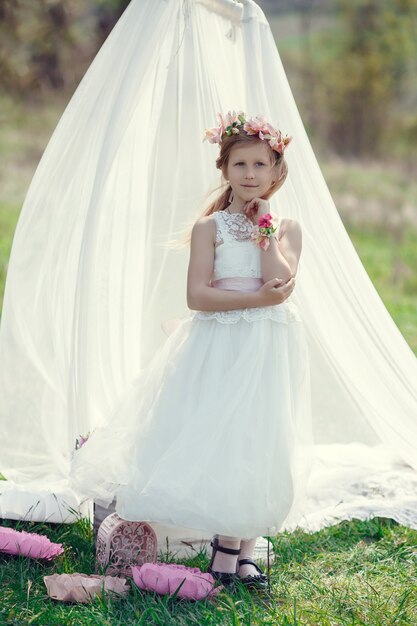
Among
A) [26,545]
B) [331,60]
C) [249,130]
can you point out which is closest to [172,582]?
[26,545]

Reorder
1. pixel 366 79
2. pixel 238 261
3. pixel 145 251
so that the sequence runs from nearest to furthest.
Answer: pixel 238 261 < pixel 145 251 < pixel 366 79

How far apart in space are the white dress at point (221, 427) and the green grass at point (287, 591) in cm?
22

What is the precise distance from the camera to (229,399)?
251cm

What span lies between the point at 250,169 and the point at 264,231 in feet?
0.73

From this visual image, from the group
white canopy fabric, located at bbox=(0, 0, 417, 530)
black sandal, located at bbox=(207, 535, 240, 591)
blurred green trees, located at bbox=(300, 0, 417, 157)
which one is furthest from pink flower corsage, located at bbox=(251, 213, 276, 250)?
blurred green trees, located at bbox=(300, 0, 417, 157)

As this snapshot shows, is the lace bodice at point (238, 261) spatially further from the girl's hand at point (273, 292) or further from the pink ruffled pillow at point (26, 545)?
the pink ruffled pillow at point (26, 545)

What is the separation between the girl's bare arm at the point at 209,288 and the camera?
2.57 metres

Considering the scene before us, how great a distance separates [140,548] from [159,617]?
12.8 inches

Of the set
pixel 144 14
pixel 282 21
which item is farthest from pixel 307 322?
pixel 282 21

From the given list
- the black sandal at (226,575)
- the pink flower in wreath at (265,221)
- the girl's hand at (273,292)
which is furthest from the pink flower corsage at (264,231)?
the black sandal at (226,575)

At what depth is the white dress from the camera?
2.44 meters

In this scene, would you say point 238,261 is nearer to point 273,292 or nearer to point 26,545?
point 273,292

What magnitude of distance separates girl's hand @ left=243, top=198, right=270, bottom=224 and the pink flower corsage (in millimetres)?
89

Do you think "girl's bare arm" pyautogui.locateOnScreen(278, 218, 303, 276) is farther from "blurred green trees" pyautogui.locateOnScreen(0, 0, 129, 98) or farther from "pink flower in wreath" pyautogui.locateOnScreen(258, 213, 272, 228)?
"blurred green trees" pyautogui.locateOnScreen(0, 0, 129, 98)
